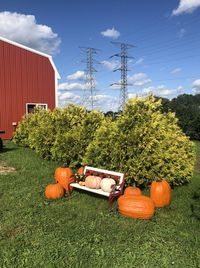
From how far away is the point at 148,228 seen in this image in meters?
4.21

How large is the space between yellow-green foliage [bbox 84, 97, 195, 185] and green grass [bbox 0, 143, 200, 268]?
56 cm

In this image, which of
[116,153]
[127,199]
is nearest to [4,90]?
[116,153]

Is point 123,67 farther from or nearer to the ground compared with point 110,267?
farther from the ground

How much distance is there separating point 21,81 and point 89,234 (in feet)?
43.4

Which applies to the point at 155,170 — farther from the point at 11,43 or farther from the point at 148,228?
the point at 11,43

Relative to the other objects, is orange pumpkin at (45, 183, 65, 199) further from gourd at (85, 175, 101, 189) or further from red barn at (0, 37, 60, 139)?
red barn at (0, 37, 60, 139)

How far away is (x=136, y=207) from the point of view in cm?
459

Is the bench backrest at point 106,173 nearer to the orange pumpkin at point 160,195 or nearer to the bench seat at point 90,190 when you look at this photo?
the bench seat at point 90,190

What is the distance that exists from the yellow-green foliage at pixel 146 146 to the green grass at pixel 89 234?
561mm

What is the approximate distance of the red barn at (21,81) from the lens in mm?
15391

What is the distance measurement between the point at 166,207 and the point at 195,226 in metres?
0.89

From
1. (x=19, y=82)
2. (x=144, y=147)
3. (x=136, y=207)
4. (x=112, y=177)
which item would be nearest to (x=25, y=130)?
(x=19, y=82)

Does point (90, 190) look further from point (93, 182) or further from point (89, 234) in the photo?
point (89, 234)

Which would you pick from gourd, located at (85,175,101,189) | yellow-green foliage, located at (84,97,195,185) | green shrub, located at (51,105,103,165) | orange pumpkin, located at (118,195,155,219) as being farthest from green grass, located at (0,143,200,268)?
green shrub, located at (51,105,103,165)
